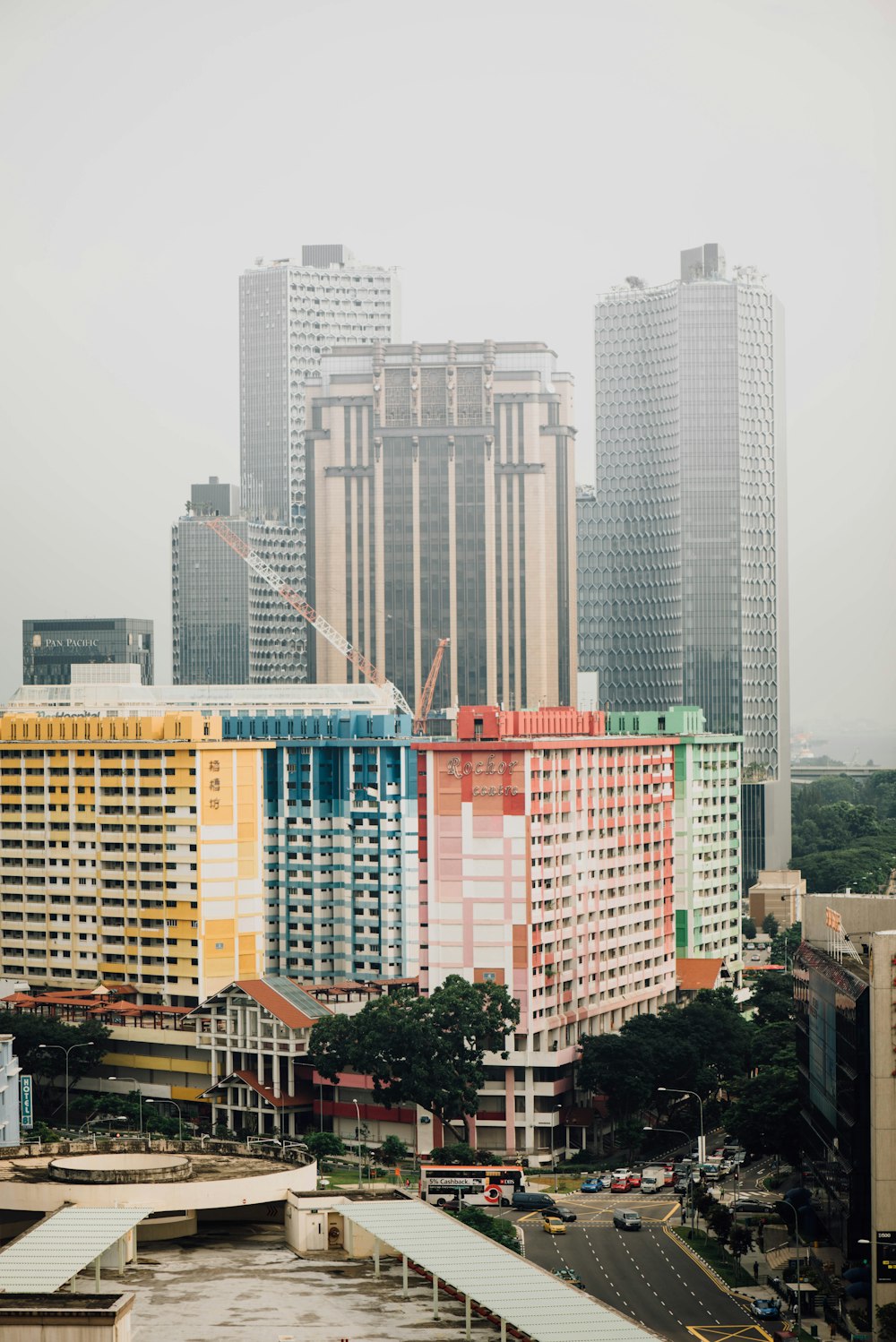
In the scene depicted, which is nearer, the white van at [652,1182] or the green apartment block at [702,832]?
the white van at [652,1182]

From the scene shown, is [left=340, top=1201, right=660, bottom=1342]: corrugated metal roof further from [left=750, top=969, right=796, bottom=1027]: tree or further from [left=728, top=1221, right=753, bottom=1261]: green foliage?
[left=750, top=969, right=796, bottom=1027]: tree

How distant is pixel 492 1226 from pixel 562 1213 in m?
14.4

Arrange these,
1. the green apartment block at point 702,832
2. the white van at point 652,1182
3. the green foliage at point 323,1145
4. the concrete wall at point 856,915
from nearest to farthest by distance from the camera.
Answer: the concrete wall at point 856,915 < the white van at point 652,1182 < the green foliage at point 323,1145 < the green apartment block at point 702,832

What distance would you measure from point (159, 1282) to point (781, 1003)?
277ft

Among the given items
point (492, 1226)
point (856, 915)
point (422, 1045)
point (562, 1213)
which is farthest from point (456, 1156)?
point (856, 915)

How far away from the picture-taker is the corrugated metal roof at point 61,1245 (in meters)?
66.7

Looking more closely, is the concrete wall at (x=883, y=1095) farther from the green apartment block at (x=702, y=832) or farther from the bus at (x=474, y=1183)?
the green apartment block at (x=702, y=832)

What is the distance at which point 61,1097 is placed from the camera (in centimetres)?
13912

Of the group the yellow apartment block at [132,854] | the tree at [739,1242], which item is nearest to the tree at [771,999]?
the yellow apartment block at [132,854]

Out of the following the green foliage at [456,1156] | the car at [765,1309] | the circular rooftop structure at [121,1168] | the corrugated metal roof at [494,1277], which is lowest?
the car at [765,1309]

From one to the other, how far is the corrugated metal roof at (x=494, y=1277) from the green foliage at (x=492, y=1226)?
1318cm

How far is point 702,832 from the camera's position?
179125mm

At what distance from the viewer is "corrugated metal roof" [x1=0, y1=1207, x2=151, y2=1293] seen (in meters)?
66.7

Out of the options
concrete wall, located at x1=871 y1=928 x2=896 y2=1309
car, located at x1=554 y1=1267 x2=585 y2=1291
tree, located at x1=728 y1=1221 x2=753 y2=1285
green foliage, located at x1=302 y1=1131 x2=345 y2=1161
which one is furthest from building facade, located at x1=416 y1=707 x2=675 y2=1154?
concrete wall, located at x1=871 y1=928 x2=896 y2=1309
